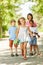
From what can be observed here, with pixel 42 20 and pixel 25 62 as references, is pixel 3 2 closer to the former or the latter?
pixel 25 62

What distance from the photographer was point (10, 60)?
848 centimetres

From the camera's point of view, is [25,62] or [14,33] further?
[14,33]

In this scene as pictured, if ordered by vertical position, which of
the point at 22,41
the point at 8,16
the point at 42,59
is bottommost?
the point at 42,59

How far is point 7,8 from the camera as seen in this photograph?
1082cm

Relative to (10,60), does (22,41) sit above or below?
above

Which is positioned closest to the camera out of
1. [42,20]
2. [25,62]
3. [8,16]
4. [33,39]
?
[25,62]

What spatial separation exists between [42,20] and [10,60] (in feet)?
113

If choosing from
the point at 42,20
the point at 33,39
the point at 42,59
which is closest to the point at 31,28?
the point at 33,39

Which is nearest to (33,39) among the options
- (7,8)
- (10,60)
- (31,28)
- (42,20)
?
(31,28)

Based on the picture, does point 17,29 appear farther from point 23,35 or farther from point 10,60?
point 10,60

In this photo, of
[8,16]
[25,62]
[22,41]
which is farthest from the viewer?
[8,16]

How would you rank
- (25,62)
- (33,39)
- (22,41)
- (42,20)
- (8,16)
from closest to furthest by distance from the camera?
(25,62), (22,41), (33,39), (8,16), (42,20)

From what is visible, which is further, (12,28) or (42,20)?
(42,20)

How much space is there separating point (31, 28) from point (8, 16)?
172 centimetres
